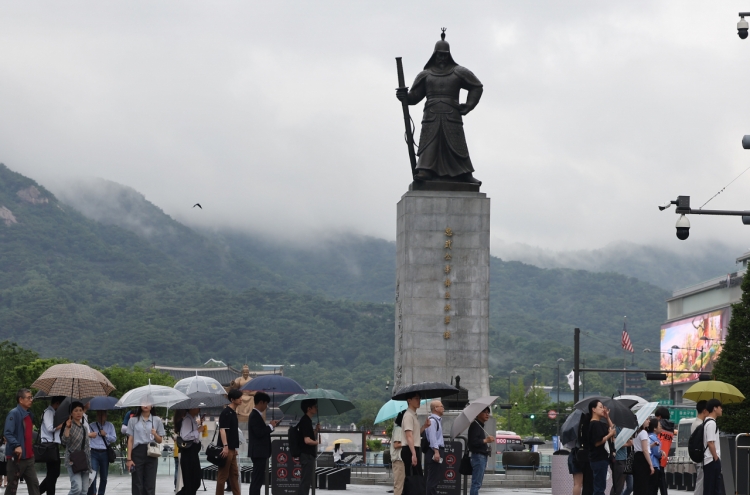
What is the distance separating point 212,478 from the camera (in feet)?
98.2

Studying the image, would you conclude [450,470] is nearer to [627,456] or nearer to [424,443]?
[424,443]

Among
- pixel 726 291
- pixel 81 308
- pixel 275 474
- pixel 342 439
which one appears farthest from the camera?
pixel 81 308

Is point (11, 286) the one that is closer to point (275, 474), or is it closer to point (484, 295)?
point (484, 295)

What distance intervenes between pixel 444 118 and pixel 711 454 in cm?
1663

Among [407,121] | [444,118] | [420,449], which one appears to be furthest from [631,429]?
[407,121]

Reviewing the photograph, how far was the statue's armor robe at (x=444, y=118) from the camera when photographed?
103 feet

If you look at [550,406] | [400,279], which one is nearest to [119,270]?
[550,406]

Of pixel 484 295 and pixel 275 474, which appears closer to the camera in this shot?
pixel 275 474

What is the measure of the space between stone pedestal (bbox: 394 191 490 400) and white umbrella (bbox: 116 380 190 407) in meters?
13.5

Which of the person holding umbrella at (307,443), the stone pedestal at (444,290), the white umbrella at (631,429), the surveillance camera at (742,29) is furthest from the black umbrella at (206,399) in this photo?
the surveillance camera at (742,29)

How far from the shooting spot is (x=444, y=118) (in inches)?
1248

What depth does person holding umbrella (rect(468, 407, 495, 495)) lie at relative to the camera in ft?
59.0

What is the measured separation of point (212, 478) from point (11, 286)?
443 ft

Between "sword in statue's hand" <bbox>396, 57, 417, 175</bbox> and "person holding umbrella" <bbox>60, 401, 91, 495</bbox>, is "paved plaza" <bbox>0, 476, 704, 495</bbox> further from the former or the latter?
"sword in statue's hand" <bbox>396, 57, 417, 175</bbox>
